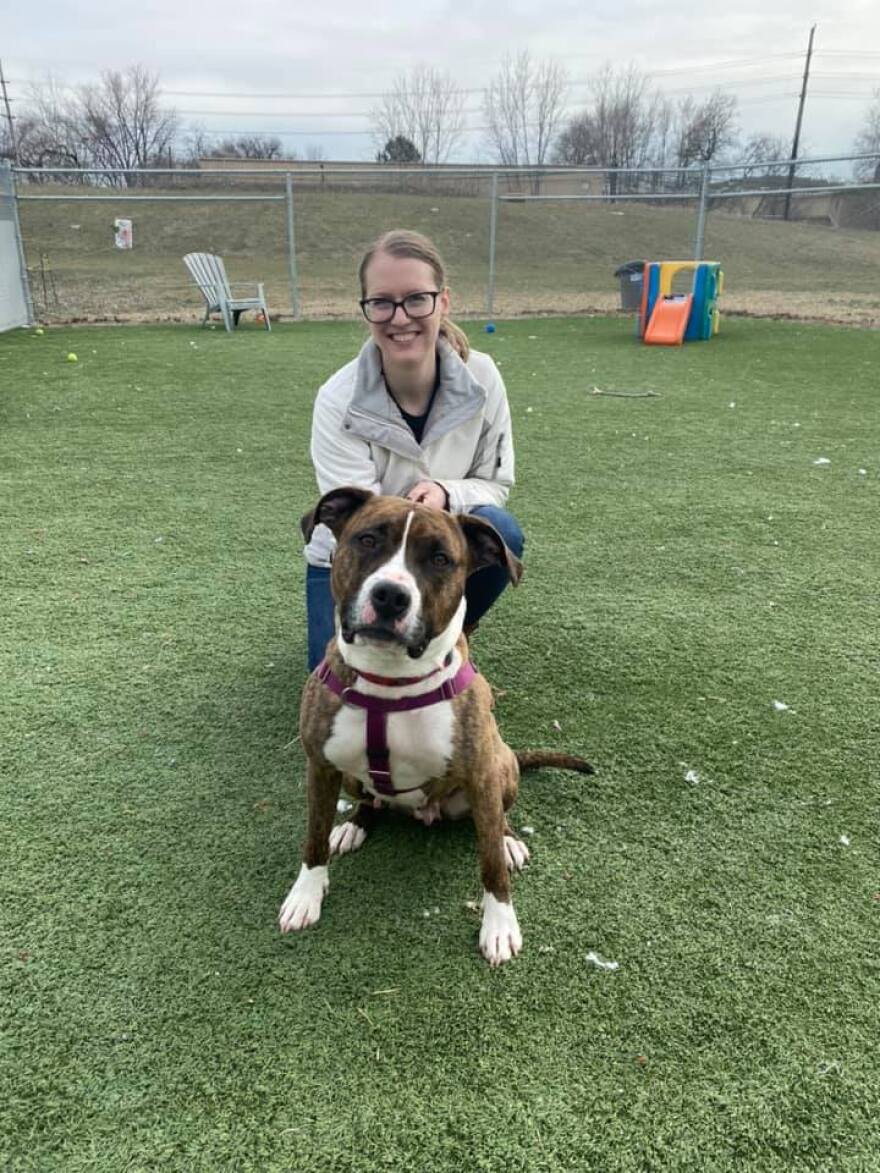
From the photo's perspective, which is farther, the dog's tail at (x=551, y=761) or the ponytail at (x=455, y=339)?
the ponytail at (x=455, y=339)

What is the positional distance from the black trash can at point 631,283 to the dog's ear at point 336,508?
14175mm

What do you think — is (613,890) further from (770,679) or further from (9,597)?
(9,597)

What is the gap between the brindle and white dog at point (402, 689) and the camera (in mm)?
1973

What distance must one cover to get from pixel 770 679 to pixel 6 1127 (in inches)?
115

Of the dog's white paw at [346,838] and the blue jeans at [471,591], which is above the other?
the blue jeans at [471,591]

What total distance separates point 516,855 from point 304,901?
2.08ft

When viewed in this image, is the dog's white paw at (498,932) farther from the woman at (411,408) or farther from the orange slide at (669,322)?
the orange slide at (669,322)

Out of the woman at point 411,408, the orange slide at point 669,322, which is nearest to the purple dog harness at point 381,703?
the woman at point 411,408

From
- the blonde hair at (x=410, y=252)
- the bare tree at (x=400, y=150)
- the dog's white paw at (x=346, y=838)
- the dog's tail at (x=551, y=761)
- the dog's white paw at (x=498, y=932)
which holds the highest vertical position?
the bare tree at (x=400, y=150)

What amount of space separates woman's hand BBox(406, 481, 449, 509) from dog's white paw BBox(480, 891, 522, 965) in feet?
3.92

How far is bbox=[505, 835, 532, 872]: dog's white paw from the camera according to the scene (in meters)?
2.41

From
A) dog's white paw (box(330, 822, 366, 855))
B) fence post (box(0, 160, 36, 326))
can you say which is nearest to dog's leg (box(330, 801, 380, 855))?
dog's white paw (box(330, 822, 366, 855))

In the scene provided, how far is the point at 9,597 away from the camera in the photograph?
3982mm

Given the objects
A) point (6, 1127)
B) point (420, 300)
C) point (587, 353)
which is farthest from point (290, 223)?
point (6, 1127)
